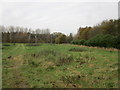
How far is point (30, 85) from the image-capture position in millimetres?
4312

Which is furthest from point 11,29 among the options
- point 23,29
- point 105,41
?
point 105,41

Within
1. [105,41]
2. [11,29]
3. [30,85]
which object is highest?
[11,29]

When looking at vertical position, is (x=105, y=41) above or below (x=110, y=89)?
above

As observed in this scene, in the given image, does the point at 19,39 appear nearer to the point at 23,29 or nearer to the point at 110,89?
the point at 23,29

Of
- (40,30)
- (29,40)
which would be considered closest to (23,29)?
(40,30)

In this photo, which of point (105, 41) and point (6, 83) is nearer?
point (6, 83)

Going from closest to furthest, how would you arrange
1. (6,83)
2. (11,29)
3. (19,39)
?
(6,83)
(19,39)
(11,29)

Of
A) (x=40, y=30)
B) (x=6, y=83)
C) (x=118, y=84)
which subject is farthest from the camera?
(x=40, y=30)

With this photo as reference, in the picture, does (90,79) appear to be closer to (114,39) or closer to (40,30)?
(114,39)

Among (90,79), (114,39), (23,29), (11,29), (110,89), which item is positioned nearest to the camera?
(110,89)

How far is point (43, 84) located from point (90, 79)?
6.06 ft

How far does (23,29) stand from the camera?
207 feet

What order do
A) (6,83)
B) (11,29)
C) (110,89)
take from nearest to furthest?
(110,89)
(6,83)
(11,29)

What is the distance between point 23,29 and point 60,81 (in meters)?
62.1
